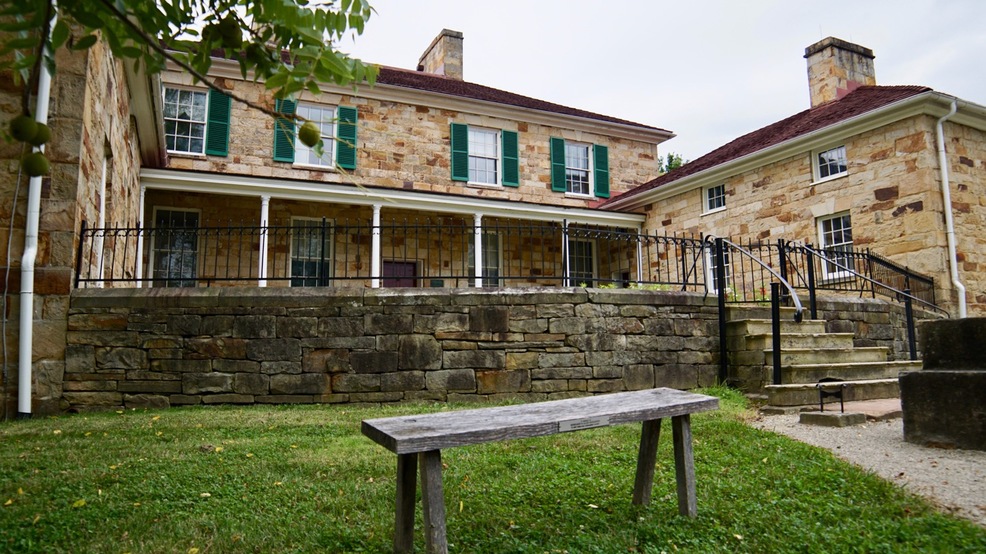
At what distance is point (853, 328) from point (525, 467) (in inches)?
269

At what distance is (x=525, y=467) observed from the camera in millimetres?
4125

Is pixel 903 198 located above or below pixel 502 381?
above

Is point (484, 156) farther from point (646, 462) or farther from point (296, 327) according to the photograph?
point (646, 462)

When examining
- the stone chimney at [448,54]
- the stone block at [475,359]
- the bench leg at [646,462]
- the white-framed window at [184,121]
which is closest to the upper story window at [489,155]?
the stone chimney at [448,54]

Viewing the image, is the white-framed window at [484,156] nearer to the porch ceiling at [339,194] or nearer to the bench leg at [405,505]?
the porch ceiling at [339,194]

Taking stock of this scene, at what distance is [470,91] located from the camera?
1675 cm

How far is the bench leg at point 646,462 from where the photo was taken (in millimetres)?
3270

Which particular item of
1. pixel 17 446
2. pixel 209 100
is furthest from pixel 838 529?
pixel 209 100

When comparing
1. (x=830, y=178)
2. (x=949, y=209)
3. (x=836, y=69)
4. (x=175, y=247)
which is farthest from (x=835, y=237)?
(x=175, y=247)

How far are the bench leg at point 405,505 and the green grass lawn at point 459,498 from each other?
15 centimetres

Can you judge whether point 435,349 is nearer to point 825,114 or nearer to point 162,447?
point 162,447

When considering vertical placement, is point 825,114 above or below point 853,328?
above

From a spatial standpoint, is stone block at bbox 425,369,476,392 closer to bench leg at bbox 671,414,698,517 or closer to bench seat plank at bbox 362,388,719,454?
bench seat plank at bbox 362,388,719,454

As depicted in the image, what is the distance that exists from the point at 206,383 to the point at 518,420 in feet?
16.8
